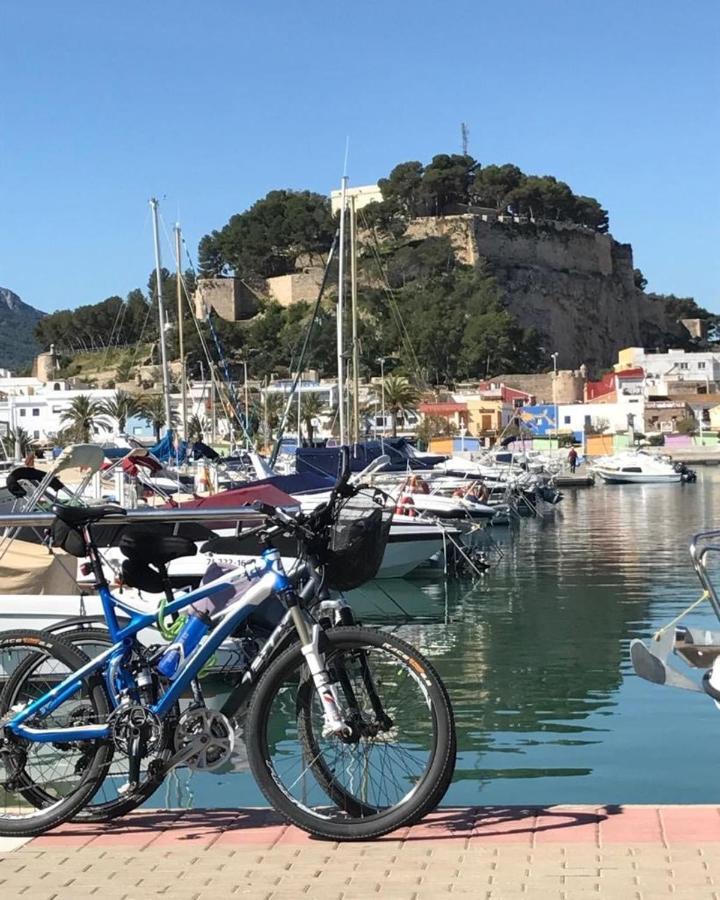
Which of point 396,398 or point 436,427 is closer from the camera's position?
point 396,398

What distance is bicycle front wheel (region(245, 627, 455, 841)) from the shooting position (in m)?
4.63

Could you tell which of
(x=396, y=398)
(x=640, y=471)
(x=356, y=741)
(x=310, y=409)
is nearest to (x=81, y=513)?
(x=356, y=741)

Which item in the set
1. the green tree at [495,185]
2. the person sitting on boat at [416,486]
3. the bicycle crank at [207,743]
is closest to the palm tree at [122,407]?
the person sitting on boat at [416,486]

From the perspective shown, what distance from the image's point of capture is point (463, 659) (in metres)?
14.2

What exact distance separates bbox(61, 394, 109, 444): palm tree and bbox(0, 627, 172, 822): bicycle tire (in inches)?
2438

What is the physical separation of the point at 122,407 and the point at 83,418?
8.36 ft

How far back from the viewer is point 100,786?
16.3ft

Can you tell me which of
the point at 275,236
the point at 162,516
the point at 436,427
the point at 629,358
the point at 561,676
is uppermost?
the point at 275,236

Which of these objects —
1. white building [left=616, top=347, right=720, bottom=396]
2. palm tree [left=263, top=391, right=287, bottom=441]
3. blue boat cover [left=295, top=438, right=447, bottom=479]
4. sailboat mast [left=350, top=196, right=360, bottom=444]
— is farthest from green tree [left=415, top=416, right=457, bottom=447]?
sailboat mast [left=350, top=196, right=360, bottom=444]

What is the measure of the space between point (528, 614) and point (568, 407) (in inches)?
2836

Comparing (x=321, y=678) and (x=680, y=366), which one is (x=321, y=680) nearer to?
(x=321, y=678)

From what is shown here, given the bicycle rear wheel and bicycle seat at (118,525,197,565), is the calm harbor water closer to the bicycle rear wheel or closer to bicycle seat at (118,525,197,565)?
the bicycle rear wheel

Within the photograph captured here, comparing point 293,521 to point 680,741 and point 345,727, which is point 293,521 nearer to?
point 345,727

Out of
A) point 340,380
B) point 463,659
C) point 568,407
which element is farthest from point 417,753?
point 568,407
